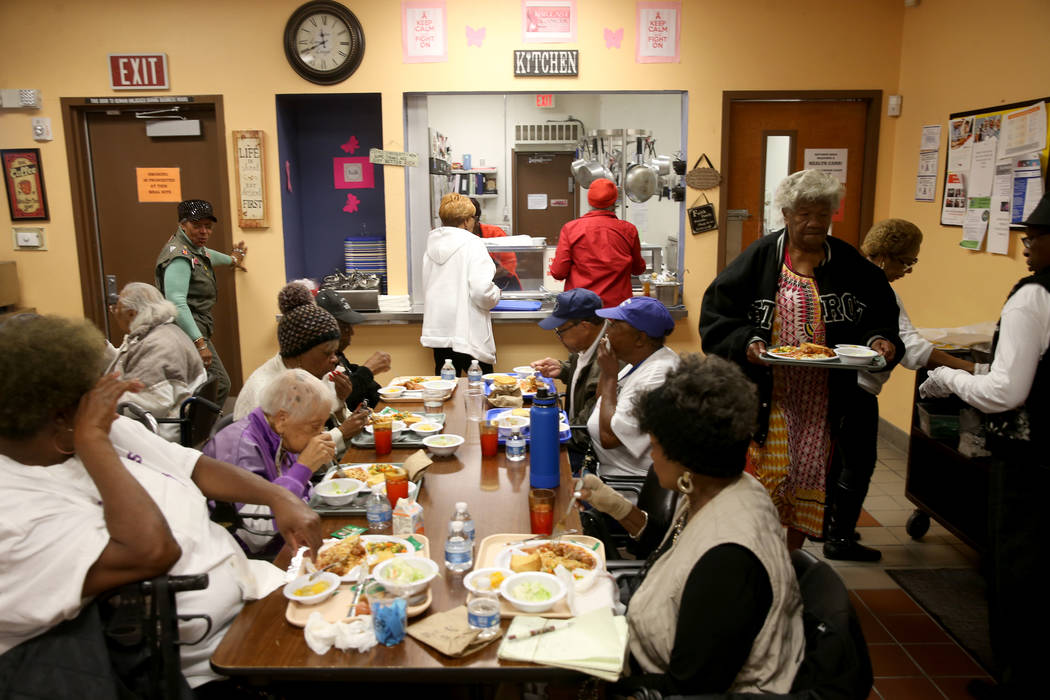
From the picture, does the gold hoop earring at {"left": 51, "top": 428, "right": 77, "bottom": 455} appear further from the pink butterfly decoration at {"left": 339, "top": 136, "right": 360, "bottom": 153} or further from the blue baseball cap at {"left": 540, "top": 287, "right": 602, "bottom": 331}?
the pink butterfly decoration at {"left": 339, "top": 136, "right": 360, "bottom": 153}

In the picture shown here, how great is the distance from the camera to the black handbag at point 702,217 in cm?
542

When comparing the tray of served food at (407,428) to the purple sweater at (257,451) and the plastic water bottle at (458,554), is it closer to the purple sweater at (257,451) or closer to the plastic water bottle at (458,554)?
the purple sweater at (257,451)

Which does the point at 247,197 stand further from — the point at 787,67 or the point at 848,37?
the point at 848,37

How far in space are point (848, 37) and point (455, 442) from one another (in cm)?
438

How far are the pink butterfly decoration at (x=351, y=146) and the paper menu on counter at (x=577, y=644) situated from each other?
5.01 metres

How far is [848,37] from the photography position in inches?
206

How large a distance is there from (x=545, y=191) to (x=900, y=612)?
5.03 meters

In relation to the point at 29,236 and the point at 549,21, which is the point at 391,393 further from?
the point at 29,236

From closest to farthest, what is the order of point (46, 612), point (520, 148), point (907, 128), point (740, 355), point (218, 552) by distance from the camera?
point (46, 612), point (218, 552), point (740, 355), point (907, 128), point (520, 148)

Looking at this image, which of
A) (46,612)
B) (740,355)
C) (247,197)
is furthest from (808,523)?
(247,197)

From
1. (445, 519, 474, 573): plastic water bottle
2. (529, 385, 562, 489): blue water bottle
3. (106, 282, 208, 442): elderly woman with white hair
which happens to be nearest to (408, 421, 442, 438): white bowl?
(529, 385, 562, 489): blue water bottle

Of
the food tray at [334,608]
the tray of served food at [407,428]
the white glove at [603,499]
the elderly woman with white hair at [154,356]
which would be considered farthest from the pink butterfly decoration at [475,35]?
the food tray at [334,608]

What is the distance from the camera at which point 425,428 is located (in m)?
3.02

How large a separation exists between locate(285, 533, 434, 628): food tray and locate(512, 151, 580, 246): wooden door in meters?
5.61
